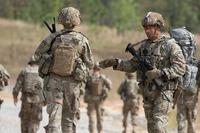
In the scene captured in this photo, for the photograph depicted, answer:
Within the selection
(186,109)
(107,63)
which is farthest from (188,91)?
(107,63)

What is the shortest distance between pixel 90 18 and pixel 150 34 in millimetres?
48757

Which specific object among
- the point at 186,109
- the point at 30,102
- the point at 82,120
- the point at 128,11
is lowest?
the point at 186,109

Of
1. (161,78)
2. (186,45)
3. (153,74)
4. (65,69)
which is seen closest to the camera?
(153,74)

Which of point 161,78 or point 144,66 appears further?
point 144,66

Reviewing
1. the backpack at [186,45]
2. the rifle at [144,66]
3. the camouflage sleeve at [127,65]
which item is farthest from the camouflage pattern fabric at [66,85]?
the backpack at [186,45]

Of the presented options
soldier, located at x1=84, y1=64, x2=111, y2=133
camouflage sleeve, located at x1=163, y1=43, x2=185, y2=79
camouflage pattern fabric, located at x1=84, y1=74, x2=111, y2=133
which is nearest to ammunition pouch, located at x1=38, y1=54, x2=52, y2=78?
camouflage sleeve, located at x1=163, y1=43, x2=185, y2=79

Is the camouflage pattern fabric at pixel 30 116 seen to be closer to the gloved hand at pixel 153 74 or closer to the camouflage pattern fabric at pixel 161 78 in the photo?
the camouflage pattern fabric at pixel 161 78

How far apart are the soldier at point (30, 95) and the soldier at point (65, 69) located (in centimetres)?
364

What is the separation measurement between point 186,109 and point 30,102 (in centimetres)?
277

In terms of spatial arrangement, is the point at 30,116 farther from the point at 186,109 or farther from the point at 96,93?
the point at 96,93

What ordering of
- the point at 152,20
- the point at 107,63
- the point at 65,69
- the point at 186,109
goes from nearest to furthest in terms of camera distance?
the point at 152,20 < the point at 107,63 < the point at 65,69 < the point at 186,109

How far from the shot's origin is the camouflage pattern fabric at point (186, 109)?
13.8 meters

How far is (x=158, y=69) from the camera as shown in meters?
9.98

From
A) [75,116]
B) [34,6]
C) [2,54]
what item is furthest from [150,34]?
[34,6]
